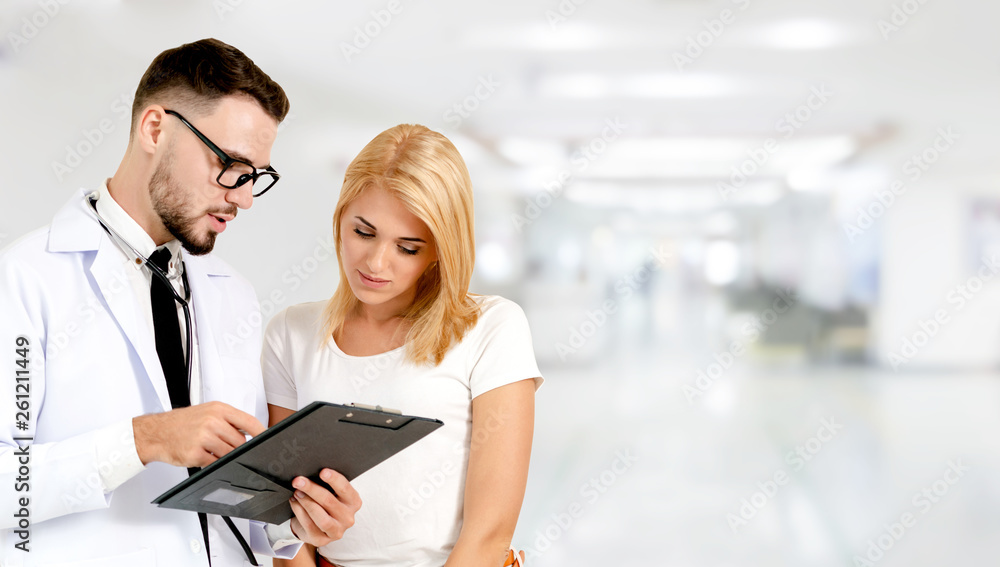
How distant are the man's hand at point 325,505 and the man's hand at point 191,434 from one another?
155 millimetres

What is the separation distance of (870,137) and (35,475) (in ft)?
13.5

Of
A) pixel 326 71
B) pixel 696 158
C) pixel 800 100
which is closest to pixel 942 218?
pixel 800 100

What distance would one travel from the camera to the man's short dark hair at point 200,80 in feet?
5.20

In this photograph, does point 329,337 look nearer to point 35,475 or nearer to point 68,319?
point 68,319

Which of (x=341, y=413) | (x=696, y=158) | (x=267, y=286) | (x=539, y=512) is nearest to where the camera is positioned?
(x=341, y=413)

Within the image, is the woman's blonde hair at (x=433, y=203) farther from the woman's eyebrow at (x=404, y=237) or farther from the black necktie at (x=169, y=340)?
the black necktie at (x=169, y=340)

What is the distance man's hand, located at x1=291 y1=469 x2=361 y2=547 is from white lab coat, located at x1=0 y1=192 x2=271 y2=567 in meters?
0.25

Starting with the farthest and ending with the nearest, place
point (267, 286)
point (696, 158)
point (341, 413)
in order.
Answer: point (696, 158) → point (267, 286) → point (341, 413)

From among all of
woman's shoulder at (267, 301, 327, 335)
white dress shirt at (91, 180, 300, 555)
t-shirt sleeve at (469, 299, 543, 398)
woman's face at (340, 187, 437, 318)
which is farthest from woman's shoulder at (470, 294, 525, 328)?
white dress shirt at (91, 180, 300, 555)

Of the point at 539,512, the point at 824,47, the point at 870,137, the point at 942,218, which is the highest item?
the point at 824,47

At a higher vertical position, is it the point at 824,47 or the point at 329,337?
the point at 824,47

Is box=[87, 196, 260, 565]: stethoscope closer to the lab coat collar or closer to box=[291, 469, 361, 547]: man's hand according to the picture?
the lab coat collar

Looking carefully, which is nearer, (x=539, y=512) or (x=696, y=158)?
Answer: (x=539, y=512)

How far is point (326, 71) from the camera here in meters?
3.78
